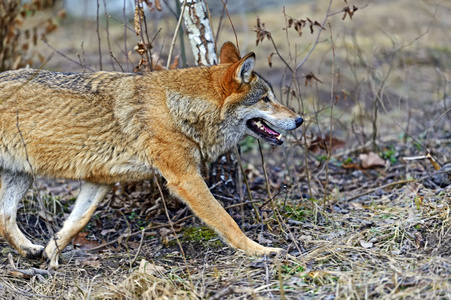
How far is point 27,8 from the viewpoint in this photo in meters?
7.74

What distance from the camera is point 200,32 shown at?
5680mm

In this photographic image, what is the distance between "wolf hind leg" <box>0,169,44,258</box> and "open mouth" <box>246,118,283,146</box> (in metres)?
2.46

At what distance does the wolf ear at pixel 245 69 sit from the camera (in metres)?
4.70

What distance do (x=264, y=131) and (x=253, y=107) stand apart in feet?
0.93

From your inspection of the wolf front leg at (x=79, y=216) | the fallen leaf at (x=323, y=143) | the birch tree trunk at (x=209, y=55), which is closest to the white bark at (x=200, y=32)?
the birch tree trunk at (x=209, y=55)

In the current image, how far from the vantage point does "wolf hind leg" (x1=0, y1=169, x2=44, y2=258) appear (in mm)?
5074

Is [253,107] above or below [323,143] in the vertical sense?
above

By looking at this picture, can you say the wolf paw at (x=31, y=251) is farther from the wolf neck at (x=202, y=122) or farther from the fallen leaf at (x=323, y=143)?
the fallen leaf at (x=323, y=143)

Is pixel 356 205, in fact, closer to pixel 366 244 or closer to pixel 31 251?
pixel 366 244

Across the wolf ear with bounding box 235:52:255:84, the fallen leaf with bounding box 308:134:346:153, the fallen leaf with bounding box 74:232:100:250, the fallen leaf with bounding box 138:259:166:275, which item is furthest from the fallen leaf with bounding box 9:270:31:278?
→ the fallen leaf with bounding box 308:134:346:153

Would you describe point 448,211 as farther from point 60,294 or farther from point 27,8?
point 27,8

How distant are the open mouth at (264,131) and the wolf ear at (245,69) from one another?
0.46 m

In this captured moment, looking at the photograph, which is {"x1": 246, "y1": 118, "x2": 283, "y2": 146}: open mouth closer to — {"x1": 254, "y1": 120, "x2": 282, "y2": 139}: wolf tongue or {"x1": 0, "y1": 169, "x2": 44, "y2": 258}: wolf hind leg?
{"x1": 254, "y1": 120, "x2": 282, "y2": 139}: wolf tongue

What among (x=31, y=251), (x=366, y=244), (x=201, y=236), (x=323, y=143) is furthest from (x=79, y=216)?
(x=366, y=244)
